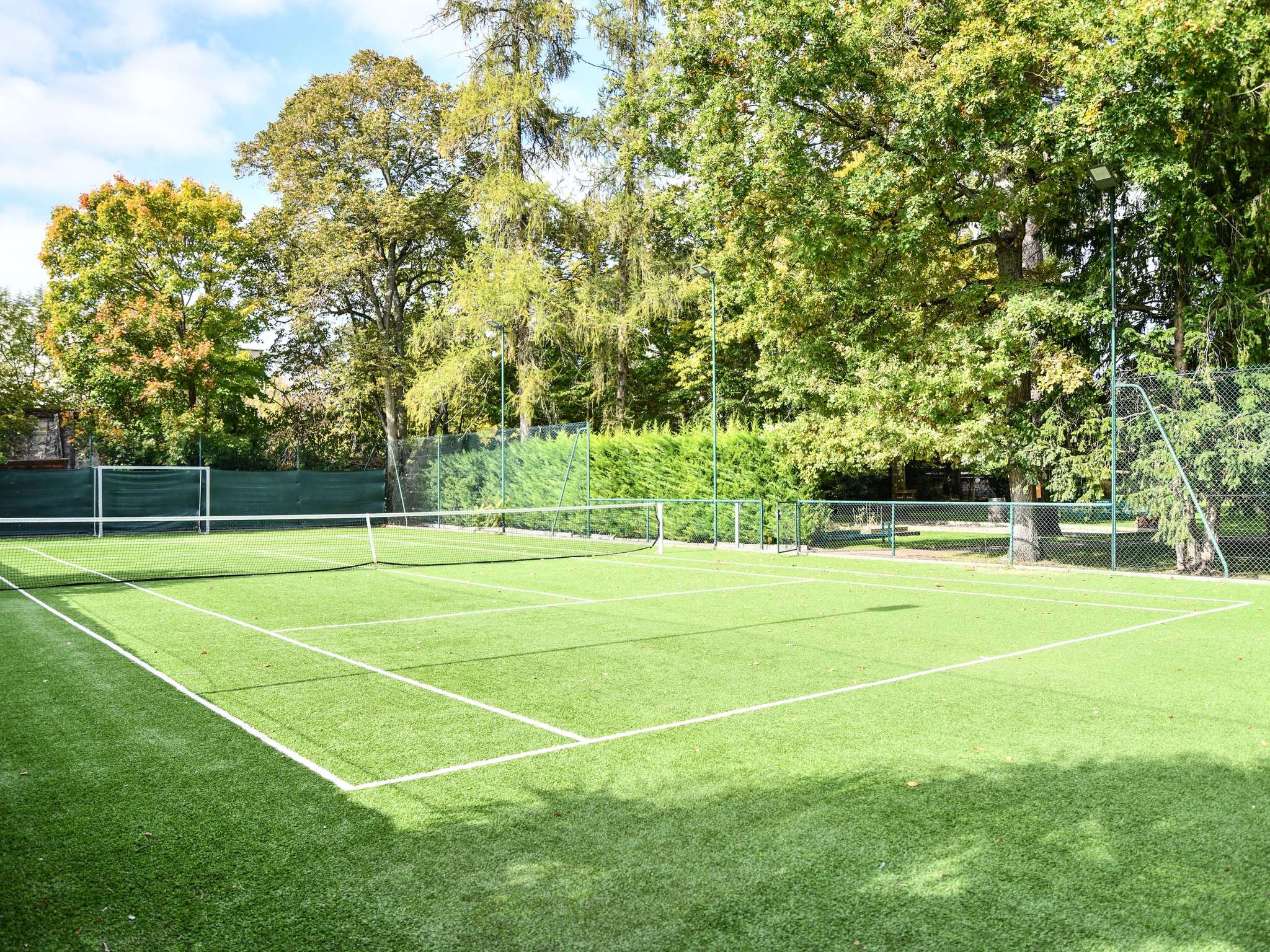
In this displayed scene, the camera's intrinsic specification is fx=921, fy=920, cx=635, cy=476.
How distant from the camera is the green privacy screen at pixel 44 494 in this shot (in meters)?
28.9

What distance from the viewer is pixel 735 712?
6.48 metres

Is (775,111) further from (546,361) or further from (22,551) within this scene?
(22,551)

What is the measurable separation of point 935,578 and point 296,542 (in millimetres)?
18764

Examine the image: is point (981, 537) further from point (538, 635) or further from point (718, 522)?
point (538, 635)

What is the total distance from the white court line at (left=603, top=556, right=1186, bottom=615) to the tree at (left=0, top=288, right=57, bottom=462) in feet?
98.4

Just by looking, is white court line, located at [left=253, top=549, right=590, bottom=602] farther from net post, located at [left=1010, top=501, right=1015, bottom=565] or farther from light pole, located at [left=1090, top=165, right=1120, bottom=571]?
light pole, located at [left=1090, top=165, right=1120, bottom=571]

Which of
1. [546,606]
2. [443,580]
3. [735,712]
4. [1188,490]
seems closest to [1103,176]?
[1188,490]

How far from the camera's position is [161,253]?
36.6 meters

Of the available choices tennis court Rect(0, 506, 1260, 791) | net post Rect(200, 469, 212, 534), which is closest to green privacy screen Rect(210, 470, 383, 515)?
net post Rect(200, 469, 212, 534)

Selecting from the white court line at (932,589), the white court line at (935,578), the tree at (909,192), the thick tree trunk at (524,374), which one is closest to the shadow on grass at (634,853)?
the white court line at (932,589)

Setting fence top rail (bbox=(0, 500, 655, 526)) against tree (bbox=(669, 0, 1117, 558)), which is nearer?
fence top rail (bbox=(0, 500, 655, 526))

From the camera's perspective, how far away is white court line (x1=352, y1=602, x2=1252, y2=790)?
5.14 m

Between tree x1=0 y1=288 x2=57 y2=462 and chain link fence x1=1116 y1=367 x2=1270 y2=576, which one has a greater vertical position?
tree x1=0 y1=288 x2=57 y2=462

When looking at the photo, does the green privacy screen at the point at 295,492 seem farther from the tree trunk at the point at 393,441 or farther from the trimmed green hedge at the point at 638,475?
the trimmed green hedge at the point at 638,475
